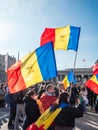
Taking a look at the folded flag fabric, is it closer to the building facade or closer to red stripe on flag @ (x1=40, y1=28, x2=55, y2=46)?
red stripe on flag @ (x1=40, y1=28, x2=55, y2=46)

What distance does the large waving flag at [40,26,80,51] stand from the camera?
36.2 ft

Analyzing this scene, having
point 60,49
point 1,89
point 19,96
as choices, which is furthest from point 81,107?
point 1,89

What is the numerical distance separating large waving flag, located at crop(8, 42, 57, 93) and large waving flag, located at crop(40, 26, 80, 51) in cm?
206

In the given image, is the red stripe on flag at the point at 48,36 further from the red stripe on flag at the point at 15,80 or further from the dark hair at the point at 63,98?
→ the dark hair at the point at 63,98

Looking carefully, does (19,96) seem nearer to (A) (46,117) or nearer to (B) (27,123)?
(B) (27,123)

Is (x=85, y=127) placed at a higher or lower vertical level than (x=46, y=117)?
lower

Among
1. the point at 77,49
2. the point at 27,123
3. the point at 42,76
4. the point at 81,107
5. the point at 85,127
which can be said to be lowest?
the point at 85,127

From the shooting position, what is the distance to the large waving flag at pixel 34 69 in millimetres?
8617

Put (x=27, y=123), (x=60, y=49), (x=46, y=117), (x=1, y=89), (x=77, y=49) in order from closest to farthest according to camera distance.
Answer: (x=46, y=117) → (x=27, y=123) → (x=77, y=49) → (x=60, y=49) → (x=1, y=89)

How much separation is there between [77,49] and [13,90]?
2286 mm

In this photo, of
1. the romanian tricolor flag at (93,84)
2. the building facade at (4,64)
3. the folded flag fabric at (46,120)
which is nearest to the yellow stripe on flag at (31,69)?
the folded flag fabric at (46,120)

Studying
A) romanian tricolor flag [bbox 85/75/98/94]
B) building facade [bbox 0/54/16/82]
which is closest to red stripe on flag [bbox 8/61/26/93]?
romanian tricolor flag [bbox 85/75/98/94]

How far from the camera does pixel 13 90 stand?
8609 millimetres

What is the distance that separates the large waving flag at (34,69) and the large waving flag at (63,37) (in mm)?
2055
